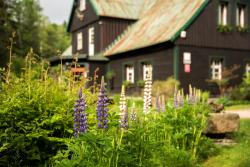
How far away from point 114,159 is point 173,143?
7.60 feet

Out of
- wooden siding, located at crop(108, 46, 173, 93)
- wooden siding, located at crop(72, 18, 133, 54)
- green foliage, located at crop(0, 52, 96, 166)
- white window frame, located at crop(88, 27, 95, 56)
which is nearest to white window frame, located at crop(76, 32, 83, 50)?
white window frame, located at crop(88, 27, 95, 56)

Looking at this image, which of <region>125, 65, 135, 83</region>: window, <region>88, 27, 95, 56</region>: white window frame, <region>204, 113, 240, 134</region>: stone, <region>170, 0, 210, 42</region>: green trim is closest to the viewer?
<region>204, 113, 240, 134</region>: stone

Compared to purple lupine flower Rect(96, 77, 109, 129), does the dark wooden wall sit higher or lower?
higher

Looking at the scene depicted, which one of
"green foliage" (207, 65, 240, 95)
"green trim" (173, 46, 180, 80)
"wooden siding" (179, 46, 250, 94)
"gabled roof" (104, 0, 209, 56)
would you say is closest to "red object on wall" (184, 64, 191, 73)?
"wooden siding" (179, 46, 250, 94)

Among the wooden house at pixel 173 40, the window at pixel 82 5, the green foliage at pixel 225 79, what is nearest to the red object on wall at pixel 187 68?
the wooden house at pixel 173 40

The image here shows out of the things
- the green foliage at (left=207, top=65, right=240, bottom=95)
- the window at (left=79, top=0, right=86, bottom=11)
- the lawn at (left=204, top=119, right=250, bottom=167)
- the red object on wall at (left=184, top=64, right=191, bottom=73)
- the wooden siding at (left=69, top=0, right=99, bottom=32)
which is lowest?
the lawn at (left=204, top=119, right=250, bottom=167)

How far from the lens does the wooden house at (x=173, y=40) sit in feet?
68.7

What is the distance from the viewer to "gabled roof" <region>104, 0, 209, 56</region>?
20719mm

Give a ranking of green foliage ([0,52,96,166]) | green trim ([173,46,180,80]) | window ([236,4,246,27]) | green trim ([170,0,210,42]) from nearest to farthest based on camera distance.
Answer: green foliage ([0,52,96,166]), green trim ([170,0,210,42]), green trim ([173,46,180,80]), window ([236,4,246,27])

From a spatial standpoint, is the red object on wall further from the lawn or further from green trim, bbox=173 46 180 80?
the lawn

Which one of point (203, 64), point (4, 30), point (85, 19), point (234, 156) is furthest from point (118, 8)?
point (234, 156)

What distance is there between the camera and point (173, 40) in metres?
20.0

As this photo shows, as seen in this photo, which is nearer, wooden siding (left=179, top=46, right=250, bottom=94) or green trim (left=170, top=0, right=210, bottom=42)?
green trim (left=170, top=0, right=210, bottom=42)

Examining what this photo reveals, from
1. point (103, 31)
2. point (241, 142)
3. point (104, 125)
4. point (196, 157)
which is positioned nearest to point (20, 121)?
point (104, 125)
